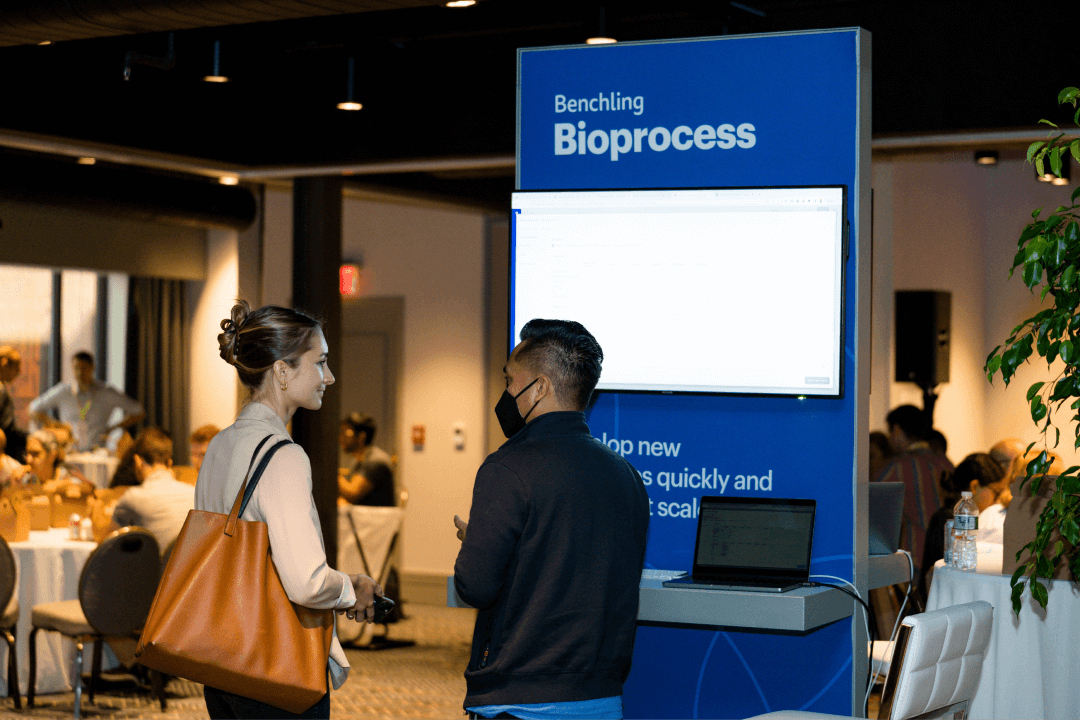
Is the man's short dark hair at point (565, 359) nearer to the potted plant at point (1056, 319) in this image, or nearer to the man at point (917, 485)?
the potted plant at point (1056, 319)

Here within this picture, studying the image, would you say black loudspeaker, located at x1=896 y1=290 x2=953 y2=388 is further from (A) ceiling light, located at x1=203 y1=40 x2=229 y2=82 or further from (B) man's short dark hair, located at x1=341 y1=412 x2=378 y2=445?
(A) ceiling light, located at x1=203 y1=40 x2=229 y2=82

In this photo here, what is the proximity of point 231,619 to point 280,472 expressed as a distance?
29 cm

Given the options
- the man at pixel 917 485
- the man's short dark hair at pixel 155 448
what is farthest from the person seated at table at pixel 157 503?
the man at pixel 917 485

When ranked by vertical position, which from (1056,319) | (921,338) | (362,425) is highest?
(921,338)

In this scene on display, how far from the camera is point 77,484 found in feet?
22.6

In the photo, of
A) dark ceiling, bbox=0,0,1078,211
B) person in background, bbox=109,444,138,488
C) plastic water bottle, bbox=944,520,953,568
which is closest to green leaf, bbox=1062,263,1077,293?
plastic water bottle, bbox=944,520,953,568

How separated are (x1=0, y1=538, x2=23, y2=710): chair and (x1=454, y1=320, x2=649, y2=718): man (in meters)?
4.07

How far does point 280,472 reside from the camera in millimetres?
2420

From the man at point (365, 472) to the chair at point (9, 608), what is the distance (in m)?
2.34

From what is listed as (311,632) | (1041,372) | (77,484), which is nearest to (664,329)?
(311,632)

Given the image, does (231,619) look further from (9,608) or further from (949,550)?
(9,608)

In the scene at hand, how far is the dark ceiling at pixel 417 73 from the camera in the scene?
18.1 feet

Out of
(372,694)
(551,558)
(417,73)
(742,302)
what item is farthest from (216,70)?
(551,558)

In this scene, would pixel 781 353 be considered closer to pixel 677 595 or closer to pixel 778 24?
pixel 677 595
